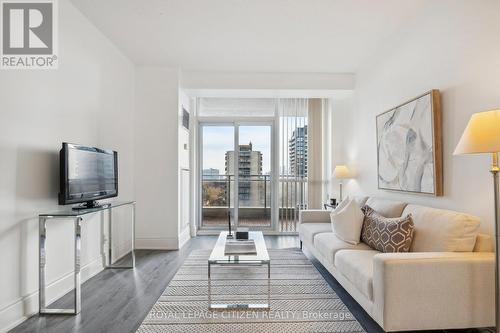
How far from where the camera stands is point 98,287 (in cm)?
296

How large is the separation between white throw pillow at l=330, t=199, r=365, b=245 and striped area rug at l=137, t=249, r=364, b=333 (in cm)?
52

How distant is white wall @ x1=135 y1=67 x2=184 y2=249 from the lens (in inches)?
176

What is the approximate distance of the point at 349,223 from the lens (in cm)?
300

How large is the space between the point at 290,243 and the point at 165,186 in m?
2.16

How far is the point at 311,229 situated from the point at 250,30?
8.11 ft

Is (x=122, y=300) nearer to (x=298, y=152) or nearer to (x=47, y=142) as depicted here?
(x=47, y=142)

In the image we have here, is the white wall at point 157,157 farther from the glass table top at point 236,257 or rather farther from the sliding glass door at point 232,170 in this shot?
the glass table top at point 236,257

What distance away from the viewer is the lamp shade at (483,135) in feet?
5.45

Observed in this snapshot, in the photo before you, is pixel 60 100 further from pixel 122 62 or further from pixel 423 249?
pixel 423 249

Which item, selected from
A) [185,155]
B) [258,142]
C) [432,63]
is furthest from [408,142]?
[185,155]

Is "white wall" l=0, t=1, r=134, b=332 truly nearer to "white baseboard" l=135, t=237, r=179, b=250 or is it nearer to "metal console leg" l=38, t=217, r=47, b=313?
"metal console leg" l=38, t=217, r=47, b=313

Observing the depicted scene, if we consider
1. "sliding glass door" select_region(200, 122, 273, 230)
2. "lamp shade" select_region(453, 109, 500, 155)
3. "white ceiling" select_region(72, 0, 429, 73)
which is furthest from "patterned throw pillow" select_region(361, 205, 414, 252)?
"sliding glass door" select_region(200, 122, 273, 230)

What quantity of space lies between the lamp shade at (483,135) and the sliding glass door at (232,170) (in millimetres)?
3994

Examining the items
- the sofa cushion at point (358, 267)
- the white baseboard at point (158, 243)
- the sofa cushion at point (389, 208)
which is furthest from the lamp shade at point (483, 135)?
the white baseboard at point (158, 243)
